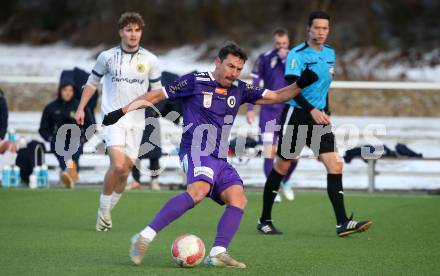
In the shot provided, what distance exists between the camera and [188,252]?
8.32 metres

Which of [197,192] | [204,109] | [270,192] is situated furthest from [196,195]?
[270,192]

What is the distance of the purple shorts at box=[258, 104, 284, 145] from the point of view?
1488 centimetres

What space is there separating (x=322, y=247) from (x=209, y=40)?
25629mm

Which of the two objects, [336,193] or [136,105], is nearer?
[136,105]

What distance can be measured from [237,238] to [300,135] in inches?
45.7

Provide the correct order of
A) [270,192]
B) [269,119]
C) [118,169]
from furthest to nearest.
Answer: [269,119] < [270,192] < [118,169]

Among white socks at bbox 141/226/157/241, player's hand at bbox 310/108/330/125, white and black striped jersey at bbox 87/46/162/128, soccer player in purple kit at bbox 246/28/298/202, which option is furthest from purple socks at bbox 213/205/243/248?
soccer player in purple kit at bbox 246/28/298/202

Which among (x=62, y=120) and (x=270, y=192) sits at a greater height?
(x=62, y=120)

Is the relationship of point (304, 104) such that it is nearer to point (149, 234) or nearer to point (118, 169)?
point (118, 169)

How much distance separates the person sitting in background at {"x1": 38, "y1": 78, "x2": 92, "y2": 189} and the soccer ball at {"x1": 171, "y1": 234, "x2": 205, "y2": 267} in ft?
25.2

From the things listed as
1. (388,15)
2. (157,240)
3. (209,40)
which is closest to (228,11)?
(209,40)

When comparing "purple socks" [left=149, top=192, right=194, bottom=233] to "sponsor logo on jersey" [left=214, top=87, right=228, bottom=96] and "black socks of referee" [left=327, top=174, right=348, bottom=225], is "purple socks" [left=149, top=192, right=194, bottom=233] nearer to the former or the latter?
"sponsor logo on jersey" [left=214, top=87, right=228, bottom=96]

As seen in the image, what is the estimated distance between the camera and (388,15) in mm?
34469

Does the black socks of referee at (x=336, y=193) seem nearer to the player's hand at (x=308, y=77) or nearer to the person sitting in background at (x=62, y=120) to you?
the player's hand at (x=308, y=77)
